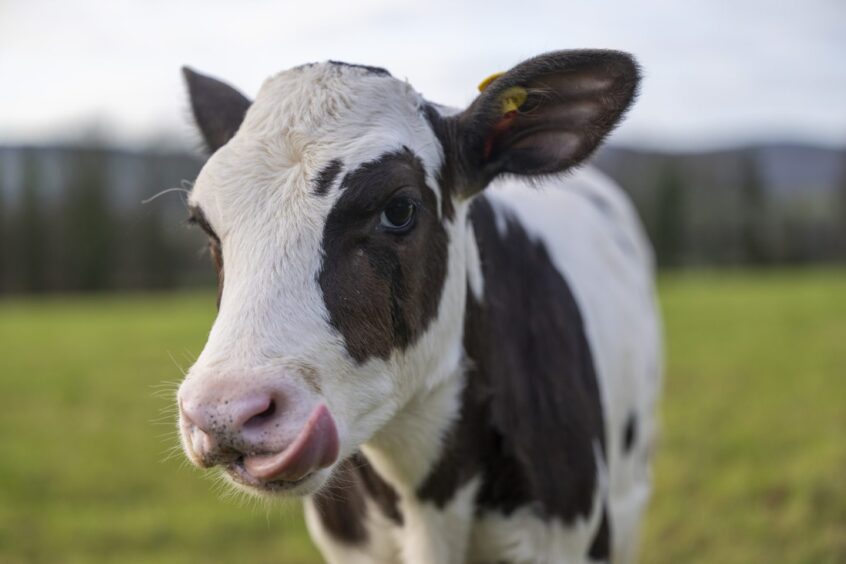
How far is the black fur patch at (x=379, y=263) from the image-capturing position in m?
2.54

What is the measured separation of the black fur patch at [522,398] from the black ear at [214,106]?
105cm

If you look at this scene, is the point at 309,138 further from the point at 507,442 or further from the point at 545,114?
the point at 507,442

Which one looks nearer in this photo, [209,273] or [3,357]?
[3,357]

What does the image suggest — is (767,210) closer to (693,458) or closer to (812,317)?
(812,317)

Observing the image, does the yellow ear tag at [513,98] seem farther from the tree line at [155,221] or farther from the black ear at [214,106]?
the tree line at [155,221]

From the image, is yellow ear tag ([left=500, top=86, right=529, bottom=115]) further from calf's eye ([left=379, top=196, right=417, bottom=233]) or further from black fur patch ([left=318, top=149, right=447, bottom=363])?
calf's eye ([left=379, top=196, right=417, bottom=233])

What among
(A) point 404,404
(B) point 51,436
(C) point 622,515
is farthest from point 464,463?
(B) point 51,436

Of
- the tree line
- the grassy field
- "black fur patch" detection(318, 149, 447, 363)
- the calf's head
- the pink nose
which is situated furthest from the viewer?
the tree line

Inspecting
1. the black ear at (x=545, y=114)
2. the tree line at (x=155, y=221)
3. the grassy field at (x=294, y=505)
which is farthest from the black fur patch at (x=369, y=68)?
the tree line at (x=155, y=221)

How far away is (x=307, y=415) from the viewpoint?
7.48ft

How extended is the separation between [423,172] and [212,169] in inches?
25.7

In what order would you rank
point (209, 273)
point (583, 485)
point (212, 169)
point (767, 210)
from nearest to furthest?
point (212, 169)
point (583, 485)
point (209, 273)
point (767, 210)

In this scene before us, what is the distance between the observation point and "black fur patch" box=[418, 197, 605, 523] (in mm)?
3209

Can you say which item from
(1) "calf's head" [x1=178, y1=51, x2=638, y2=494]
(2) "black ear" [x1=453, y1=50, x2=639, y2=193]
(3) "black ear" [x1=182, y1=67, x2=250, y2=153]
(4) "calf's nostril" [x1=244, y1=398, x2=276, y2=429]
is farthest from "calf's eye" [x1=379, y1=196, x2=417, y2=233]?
(3) "black ear" [x1=182, y1=67, x2=250, y2=153]
